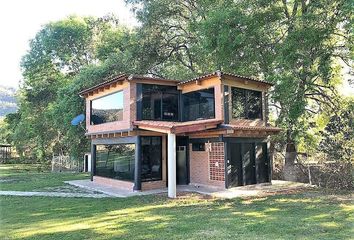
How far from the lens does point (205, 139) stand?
630 inches

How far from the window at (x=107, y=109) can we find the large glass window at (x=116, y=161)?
151cm

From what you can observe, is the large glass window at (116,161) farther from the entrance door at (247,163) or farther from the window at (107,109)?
the entrance door at (247,163)

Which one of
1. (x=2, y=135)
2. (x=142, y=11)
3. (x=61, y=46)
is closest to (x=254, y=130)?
(x=142, y=11)

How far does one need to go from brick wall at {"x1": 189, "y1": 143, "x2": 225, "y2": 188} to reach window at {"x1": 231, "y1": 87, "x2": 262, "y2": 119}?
196cm

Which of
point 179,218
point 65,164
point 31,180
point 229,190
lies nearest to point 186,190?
point 229,190

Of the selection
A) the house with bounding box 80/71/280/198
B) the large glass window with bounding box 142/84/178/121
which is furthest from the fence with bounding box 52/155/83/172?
the large glass window with bounding box 142/84/178/121

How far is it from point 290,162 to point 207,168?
19.8ft

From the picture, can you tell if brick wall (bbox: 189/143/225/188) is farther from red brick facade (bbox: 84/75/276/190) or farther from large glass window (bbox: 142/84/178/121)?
large glass window (bbox: 142/84/178/121)

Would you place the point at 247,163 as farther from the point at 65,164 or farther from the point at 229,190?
the point at 65,164

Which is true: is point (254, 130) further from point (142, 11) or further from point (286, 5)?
point (142, 11)

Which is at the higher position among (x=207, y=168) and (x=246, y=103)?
(x=246, y=103)

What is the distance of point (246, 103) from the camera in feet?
53.2

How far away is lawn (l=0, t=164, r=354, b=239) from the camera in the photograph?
7266 millimetres

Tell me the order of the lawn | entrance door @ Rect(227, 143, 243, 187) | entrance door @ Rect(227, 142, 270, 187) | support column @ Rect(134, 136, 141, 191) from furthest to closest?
entrance door @ Rect(227, 142, 270, 187) → entrance door @ Rect(227, 143, 243, 187) → support column @ Rect(134, 136, 141, 191) → the lawn
